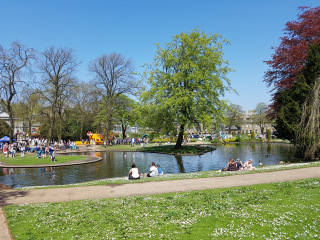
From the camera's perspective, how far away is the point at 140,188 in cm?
1271

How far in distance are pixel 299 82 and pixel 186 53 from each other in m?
16.5

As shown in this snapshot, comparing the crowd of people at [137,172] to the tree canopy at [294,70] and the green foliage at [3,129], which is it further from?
the green foliage at [3,129]

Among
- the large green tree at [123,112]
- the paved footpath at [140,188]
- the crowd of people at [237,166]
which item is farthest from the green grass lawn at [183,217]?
the large green tree at [123,112]

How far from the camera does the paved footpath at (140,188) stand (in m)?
11.5

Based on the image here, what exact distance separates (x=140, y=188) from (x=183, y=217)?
5379mm

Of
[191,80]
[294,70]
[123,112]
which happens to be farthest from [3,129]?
[294,70]

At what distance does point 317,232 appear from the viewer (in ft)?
20.2

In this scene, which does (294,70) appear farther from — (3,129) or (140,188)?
(3,129)

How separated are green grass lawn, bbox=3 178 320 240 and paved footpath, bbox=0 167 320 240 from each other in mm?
1334

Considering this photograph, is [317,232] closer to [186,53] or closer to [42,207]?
[42,207]

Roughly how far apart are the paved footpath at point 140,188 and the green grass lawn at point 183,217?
133cm

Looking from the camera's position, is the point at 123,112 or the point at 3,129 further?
the point at 123,112

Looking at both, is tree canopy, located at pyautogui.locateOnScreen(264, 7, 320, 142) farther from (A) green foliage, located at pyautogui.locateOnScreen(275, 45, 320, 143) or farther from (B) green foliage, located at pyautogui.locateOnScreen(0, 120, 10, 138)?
(B) green foliage, located at pyautogui.locateOnScreen(0, 120, 10, 138)

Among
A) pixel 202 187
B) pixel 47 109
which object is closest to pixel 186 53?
pixel 202 187
